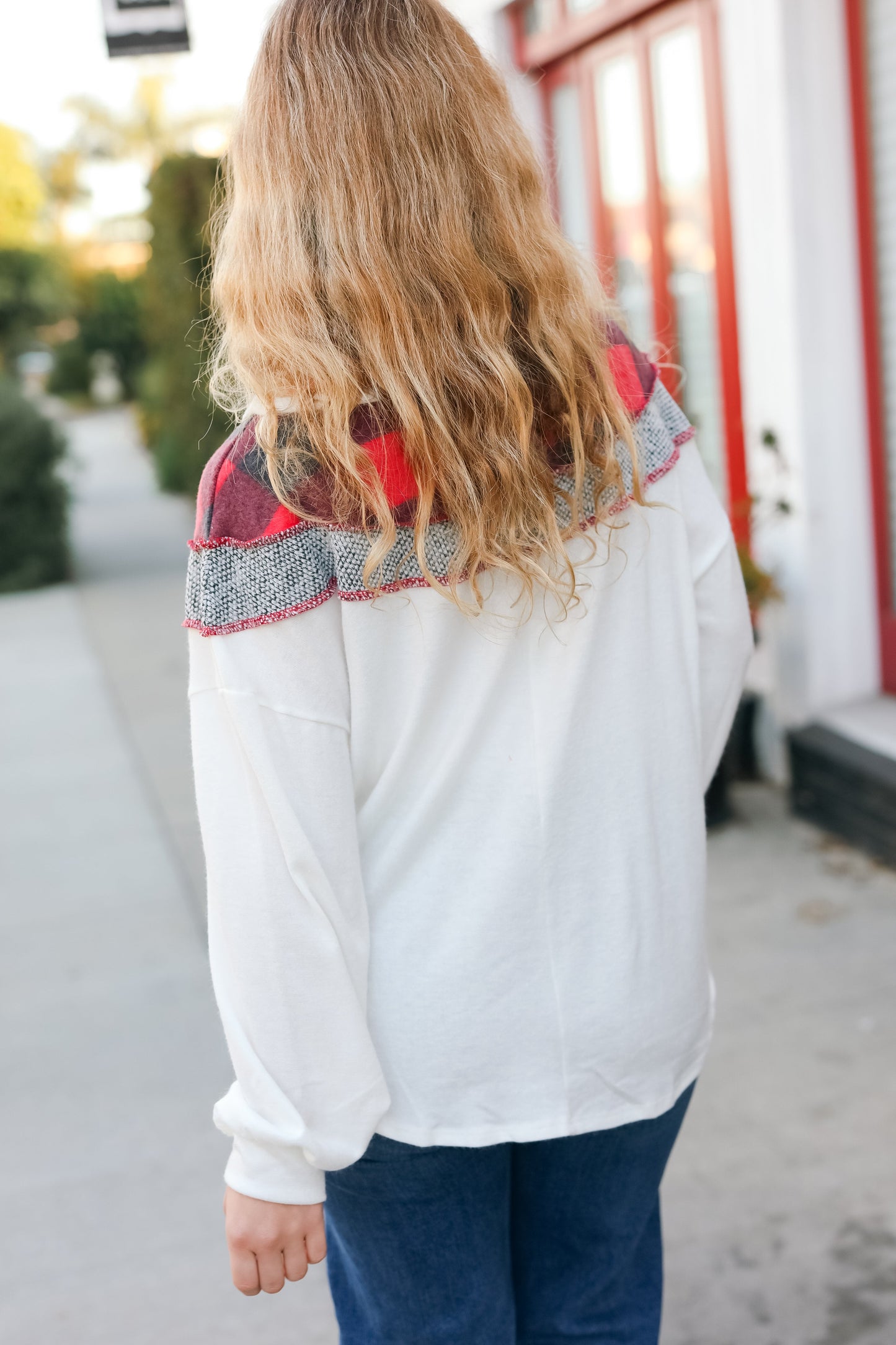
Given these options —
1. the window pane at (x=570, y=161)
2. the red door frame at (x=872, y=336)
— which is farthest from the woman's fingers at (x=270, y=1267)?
the window pane at (x=570, y=161)

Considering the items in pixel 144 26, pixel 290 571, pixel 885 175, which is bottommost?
pixel 290 571

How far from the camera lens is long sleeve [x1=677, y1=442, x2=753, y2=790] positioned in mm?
1330

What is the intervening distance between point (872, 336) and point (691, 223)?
1.10 metres

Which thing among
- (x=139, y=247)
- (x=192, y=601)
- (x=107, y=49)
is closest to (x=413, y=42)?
(x=192, y=601)

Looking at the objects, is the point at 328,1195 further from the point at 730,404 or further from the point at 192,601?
the point at 730,404

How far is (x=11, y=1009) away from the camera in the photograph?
353 cm

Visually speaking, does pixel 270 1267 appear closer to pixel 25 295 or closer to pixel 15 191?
pixel 25 295

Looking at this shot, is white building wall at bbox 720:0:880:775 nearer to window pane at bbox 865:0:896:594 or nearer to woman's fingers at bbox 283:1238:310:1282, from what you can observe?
window pane at bbox 865:0:896:594

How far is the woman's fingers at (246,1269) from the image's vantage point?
3.90ft

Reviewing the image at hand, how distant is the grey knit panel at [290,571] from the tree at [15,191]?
1344 inches

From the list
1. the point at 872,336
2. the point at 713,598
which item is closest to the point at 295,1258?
the point at 713,598

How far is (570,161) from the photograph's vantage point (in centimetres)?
571

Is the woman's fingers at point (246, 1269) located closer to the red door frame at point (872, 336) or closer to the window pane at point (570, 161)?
the red door frame at point (872, 336)

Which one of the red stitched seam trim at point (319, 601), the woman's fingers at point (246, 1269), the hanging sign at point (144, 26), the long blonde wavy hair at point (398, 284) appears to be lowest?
the woman's fingers at point (246, 1269)
